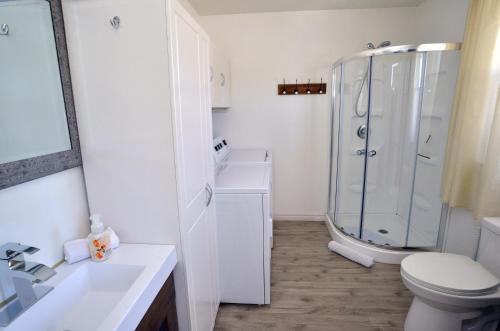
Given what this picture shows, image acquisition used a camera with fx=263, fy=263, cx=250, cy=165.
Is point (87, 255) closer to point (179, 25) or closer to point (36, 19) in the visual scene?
point (36, 19)

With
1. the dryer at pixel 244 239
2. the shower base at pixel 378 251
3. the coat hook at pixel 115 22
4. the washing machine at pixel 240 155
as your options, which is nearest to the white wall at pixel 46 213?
the coat hook at pixel 115 22


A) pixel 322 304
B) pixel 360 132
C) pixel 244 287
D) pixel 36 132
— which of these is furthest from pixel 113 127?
pixel 360 132

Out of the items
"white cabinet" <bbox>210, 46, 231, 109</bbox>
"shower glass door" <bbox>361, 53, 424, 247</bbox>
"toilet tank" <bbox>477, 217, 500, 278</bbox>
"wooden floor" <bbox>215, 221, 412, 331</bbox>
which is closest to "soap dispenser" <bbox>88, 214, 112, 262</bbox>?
"wooden floor" <bbox>215, 221, 412, 331</bbox>

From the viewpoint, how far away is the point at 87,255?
1050mm

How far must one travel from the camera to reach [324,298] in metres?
2.03

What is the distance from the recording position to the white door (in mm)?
1095

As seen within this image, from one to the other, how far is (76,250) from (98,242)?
0.28 ft

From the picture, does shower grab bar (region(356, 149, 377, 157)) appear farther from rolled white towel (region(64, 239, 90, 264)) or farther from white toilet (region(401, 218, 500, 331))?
rolled white towel (region(64, 239, 90, 264))

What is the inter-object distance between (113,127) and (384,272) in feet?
7.86

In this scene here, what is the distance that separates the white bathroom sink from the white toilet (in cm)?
143

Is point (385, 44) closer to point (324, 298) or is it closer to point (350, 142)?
point (350, 142)

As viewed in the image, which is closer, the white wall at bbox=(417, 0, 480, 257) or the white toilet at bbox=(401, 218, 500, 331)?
the white toilet at bbox=(401, 218, 500, 331)

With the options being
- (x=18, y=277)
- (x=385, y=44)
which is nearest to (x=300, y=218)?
(x=385, y=44)

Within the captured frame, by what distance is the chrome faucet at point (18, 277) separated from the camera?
0.74m
